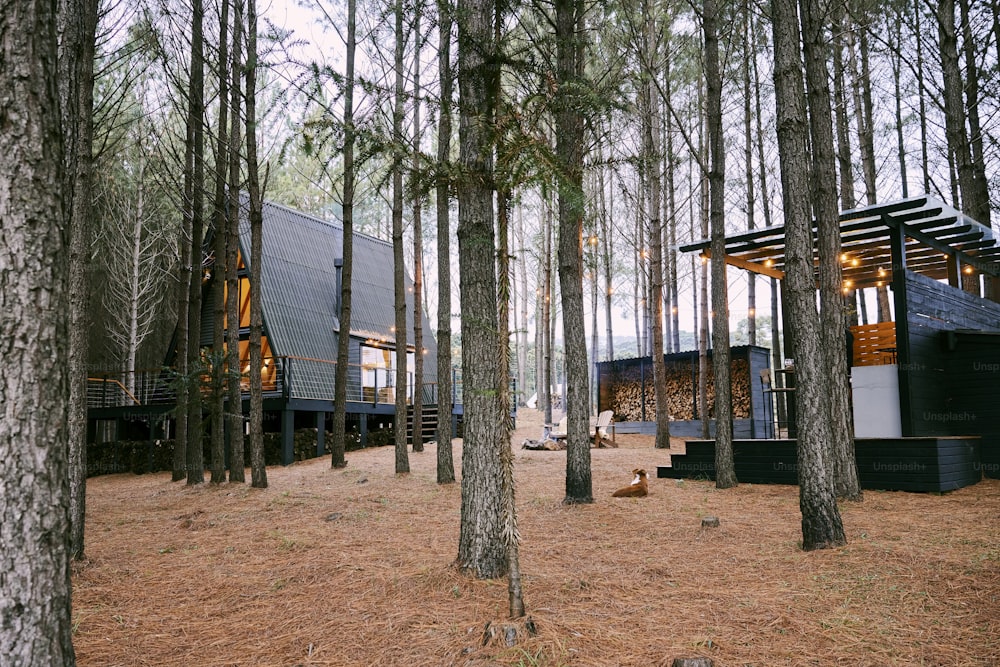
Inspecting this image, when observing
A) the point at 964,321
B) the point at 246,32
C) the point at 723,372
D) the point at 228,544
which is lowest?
the point at 228,544

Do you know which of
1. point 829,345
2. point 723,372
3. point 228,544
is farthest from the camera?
point 723,372

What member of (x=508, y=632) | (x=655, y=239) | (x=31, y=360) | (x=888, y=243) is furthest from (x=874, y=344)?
(x=31, y=360)

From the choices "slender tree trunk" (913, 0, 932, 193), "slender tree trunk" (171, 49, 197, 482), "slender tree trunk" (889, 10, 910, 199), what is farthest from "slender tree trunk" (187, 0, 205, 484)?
"slender tree trunk" (889, 10, 910, 199)

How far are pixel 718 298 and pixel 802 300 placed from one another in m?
3.34

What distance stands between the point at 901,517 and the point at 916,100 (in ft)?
45.2

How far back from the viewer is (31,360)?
2199 millimetres

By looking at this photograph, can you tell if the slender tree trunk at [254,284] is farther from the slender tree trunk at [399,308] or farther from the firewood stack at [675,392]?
the firewood stack at [675,392]

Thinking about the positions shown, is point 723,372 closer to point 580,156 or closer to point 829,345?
point 829,345

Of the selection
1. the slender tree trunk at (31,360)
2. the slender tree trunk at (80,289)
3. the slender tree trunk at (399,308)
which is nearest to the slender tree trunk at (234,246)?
the slender tree trunk at (399,308)

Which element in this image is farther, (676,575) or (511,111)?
(676,575)

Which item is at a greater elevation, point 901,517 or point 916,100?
point 916,100

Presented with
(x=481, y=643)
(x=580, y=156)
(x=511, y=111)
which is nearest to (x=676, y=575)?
(x=481, y=643)

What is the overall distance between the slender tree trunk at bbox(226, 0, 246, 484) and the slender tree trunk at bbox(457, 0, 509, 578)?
6012mm

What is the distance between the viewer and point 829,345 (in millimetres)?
6781
